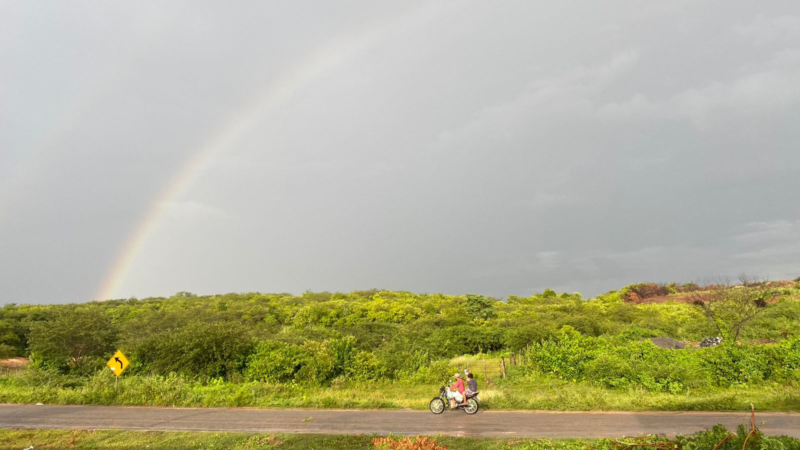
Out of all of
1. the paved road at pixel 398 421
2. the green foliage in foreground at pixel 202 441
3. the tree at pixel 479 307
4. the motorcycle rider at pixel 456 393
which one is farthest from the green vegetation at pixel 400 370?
the tree at pixel 479 307

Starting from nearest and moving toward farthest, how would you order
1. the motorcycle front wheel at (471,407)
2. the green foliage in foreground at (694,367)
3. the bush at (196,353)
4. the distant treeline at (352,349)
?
1. the motorcycle front wheel at (471,407)
2. the green foliage in foreground at (694,367)
3. the distant treeline at (352,349)
4. the bush at (196,353)

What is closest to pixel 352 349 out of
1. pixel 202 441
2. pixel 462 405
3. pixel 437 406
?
pixel 437 406

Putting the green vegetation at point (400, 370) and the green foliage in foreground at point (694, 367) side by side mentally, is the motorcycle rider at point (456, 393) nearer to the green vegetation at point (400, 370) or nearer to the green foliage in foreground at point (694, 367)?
the green vegetation at point (400, 370)

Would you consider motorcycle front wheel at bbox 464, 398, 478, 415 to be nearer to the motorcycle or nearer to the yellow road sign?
the motorcycle

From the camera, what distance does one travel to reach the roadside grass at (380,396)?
18.9 meters

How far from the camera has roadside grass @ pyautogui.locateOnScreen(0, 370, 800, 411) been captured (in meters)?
18.9

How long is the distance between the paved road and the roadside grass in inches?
33.5

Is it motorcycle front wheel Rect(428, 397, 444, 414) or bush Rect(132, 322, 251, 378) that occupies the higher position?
bush Rect(132, 322, 251, 378)

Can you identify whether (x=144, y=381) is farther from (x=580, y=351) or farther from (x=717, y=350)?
(x=717, y=350)

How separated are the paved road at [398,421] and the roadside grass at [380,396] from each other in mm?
850

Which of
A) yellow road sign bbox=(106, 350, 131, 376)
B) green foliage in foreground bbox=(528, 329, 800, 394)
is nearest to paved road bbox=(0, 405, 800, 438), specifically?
yellow road sign bbox=(106, 350, 131, 376)

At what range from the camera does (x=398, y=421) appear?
57.4ft

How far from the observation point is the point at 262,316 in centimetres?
7206

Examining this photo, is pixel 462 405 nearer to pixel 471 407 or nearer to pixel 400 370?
pixel 471 407
